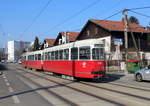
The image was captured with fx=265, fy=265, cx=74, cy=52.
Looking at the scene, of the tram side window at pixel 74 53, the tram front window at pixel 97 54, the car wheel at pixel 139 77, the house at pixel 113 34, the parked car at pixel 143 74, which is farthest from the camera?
the house at pixel 113 34

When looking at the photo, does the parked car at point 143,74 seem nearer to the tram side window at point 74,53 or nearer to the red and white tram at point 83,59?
the red and white tram at point 83,59

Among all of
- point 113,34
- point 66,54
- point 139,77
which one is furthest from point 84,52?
point 113,34

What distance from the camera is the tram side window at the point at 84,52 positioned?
17.6 metres

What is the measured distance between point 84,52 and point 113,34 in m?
28.7

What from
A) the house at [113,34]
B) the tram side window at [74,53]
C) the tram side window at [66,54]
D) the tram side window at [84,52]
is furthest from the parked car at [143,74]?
the house at [113,34]

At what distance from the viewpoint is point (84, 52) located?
17.9m

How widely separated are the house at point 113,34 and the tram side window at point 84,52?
2667cm

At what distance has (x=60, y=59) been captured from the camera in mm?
21906

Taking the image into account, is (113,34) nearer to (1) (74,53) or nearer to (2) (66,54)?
(2) (66,54)

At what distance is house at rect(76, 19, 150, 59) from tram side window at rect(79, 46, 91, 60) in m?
26.7

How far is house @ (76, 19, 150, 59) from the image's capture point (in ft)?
149

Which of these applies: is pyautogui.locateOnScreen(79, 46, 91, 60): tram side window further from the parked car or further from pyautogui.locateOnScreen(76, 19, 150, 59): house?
pyautogui.locateOnScreen(76, 19, 150, 59): house

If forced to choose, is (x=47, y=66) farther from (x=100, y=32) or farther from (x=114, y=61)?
(x=100, y=32)

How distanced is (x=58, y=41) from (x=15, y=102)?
56984mm
